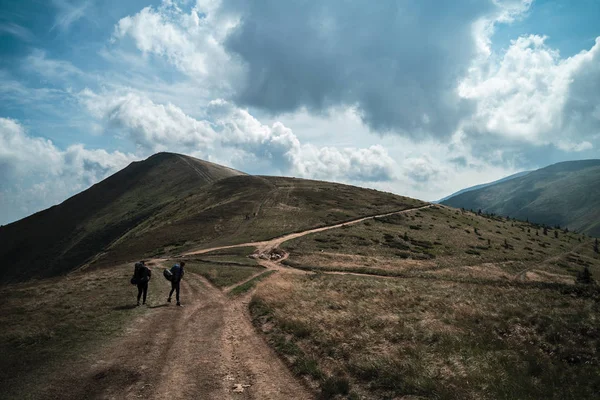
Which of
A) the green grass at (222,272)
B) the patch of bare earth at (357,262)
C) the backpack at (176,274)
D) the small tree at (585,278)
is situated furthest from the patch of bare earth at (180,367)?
the small tree at (585,278)

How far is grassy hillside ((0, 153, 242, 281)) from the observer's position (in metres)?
104

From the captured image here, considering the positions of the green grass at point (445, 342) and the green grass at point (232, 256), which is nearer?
the green grass at point (445, 342)

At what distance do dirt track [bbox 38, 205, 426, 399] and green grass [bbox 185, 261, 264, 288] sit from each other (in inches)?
459

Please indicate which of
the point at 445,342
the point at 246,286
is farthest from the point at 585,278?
the point at 246,286

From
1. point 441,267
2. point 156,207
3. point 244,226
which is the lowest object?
point 441,267

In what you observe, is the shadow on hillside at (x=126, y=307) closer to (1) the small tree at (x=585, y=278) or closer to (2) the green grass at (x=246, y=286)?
(2) the green grass at (x=246, y=286)

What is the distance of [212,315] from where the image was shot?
68.4 ft

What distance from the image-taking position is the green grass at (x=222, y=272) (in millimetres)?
31672

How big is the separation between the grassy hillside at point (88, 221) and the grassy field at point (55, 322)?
7388 cm

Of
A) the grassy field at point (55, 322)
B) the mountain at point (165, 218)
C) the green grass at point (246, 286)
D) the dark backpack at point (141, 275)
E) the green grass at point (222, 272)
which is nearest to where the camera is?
the grassy field at point (55, 322)

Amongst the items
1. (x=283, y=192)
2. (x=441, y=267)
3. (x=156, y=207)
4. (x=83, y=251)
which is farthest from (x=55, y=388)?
(x=156, y=207)

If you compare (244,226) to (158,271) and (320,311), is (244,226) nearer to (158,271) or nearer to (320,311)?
(158,271)

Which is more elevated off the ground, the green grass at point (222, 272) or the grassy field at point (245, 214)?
the grassy field at point (245, 214)

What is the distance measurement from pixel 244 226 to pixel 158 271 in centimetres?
3387
